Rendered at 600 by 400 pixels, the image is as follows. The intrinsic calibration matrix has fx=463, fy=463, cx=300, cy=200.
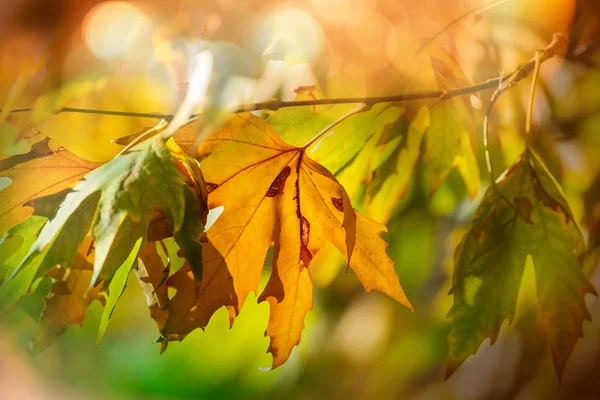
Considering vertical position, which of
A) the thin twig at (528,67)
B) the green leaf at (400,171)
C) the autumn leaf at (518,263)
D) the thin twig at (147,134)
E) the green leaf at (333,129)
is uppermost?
the thin twig at (528,67)

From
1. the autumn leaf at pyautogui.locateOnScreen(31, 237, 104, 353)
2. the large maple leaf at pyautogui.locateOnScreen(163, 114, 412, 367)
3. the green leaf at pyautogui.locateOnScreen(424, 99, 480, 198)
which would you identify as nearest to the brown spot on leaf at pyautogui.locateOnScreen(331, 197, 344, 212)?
the large maple leaf at pyautogui.locateOnScreen(163, 114, 412, 367)

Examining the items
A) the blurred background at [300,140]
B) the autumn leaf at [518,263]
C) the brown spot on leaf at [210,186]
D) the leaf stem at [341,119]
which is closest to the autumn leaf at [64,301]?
the blurred background at [300,140]

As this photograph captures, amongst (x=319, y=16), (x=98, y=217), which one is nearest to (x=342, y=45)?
(x=319, y=16)

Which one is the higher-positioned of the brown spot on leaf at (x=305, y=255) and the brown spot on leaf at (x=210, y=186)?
the brown spot on leaf at (x=210, y=186)

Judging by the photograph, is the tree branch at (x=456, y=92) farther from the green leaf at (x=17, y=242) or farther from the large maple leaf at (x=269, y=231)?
the green leaf at (x=17, y=242)

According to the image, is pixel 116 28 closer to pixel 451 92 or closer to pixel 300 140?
pixel 300 140

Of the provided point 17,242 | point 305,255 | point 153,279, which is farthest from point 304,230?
point 17,242

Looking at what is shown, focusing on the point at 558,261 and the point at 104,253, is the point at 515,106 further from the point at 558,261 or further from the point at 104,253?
the point at 104,253
